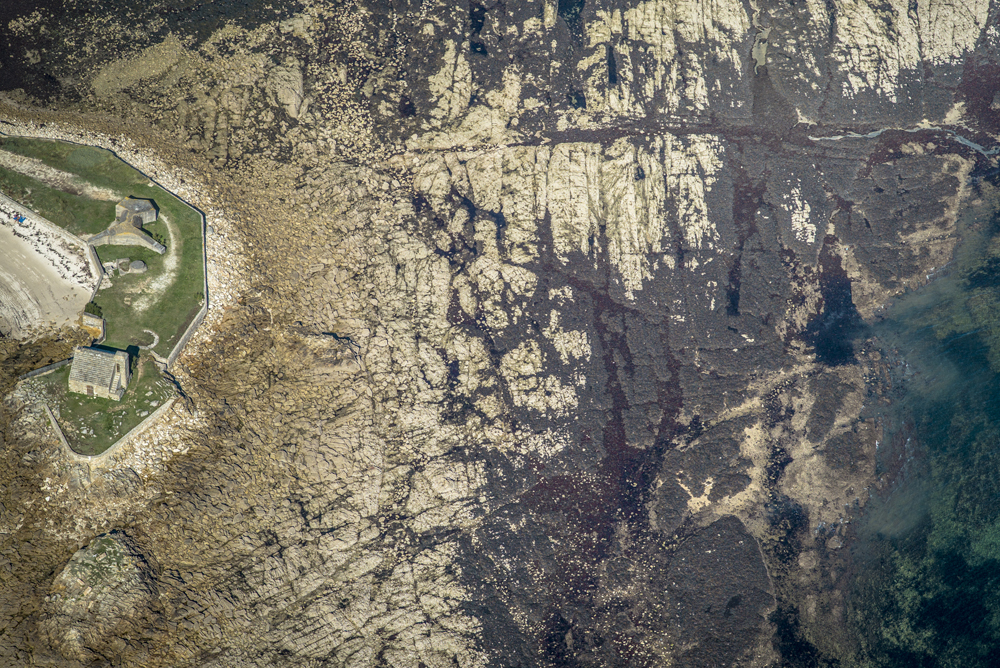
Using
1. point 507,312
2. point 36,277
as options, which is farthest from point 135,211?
point 507,312

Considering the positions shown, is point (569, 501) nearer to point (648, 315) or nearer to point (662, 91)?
point (648, 315)

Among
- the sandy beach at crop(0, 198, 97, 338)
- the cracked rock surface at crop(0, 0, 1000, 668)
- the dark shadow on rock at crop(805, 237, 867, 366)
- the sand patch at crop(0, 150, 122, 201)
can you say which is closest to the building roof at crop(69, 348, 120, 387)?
the cracked rock surface at crop(0, 0, 1000, 668)

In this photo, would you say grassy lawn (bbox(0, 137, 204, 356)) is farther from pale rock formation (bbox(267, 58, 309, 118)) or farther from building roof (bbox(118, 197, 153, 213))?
Answer: pale rock formation (bbox(267, 58, 309, 118))

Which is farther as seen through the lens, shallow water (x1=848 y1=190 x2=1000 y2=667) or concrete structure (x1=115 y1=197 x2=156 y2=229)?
shallow water (x1=848 y1=190 x2=1000 y2=667)

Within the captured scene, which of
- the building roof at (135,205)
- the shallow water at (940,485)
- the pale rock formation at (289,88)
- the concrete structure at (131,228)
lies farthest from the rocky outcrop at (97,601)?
the shallow water at (940,485)

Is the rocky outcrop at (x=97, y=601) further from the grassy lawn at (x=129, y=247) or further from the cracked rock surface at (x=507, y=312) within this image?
the grassy lawn at (x=129, y=247)
